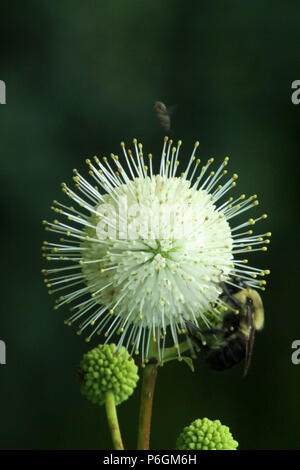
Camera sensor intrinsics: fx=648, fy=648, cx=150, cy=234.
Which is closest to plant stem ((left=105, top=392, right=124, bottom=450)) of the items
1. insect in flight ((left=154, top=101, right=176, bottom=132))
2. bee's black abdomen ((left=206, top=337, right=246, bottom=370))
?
bee's black abdomen ((left=206, top=337, right=246, bottom=370))

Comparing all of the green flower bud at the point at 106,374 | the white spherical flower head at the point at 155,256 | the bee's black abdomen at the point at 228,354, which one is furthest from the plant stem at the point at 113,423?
the bee's black abdomen at the point at 228,354

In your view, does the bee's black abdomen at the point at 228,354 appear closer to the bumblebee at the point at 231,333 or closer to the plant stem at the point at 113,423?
the bumblebee at the point at 231,333

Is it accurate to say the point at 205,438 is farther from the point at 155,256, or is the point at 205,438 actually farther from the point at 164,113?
the point at 164,113

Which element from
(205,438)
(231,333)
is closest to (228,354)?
(231,333)

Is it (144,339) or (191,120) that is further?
(191,120)
